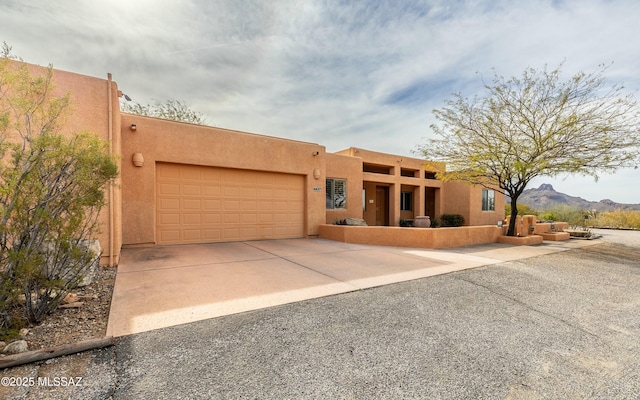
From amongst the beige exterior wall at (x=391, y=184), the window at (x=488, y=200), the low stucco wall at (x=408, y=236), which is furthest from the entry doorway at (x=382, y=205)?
the low stucco wall at (x=408, y=236)

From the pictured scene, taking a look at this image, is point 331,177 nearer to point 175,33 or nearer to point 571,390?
point 175,33

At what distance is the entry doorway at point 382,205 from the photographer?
704 inches

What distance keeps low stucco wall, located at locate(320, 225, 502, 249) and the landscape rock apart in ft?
28.0

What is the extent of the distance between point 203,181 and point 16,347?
7.09 metres

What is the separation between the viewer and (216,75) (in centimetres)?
995

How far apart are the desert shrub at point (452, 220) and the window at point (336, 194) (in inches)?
332

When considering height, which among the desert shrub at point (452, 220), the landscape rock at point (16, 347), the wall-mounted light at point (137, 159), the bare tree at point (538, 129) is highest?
the bare tree at point (538, 129)

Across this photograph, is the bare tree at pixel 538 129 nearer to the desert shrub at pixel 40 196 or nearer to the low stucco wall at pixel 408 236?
the low stucco wall at pixel 408 236

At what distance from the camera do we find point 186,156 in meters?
8.77

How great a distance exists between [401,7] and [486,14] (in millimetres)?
2262

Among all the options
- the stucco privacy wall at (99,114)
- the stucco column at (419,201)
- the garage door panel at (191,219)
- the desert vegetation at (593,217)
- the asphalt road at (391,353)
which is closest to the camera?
the asphalt road at (391,353)

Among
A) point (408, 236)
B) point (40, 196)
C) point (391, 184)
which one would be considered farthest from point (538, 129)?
point (40, 196)

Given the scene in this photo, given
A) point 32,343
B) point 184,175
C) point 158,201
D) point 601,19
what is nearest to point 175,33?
point 184,175

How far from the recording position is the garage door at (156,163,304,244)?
28.3ft
